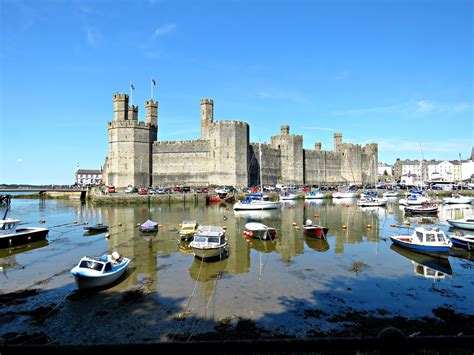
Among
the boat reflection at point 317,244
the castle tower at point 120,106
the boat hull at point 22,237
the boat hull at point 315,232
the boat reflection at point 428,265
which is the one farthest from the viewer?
the castle tower at point 120,106

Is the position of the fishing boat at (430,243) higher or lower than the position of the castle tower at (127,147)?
lower

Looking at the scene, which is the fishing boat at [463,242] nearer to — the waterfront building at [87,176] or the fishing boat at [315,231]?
the fishing boat at [315,231]

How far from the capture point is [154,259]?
619 inches

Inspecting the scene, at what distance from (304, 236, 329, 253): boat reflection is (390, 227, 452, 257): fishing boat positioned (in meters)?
3.55

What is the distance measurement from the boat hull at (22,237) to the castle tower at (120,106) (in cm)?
3517

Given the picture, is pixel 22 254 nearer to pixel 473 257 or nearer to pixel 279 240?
pixel 279 240

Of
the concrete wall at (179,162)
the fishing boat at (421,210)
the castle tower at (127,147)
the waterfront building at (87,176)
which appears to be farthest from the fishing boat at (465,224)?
the waterfront building at (87,176)

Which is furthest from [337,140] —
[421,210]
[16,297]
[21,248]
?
[16,297]

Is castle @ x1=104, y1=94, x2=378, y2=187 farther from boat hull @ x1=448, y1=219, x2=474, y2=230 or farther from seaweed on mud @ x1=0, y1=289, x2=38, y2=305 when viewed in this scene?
seaweed on mud @ x1=0, y1=289, x2=38, y2=305

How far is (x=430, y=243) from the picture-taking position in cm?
1558

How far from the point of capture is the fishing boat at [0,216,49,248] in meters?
19.3

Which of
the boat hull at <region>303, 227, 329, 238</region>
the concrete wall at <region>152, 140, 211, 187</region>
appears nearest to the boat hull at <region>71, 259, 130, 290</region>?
the boat hull at <region>303, 227, 329, 238</region>

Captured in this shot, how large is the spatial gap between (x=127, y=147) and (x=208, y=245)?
4139 centimetres

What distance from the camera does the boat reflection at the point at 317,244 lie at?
1784 cm
